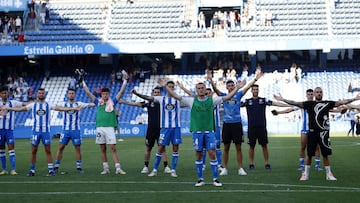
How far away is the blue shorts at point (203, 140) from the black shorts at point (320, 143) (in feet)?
7.80

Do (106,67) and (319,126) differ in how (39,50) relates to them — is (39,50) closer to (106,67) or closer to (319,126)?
(106,67)

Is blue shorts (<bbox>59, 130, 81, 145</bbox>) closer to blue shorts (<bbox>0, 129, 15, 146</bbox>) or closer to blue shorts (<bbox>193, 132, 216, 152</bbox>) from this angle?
blue shorts (<bbox>0, 129, 15, 146</bbox>)

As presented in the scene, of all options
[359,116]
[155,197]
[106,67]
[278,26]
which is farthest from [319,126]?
[106,67]

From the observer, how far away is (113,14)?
5000cm

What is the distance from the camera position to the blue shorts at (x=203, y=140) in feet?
43.0

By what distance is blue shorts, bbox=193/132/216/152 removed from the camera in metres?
13.1

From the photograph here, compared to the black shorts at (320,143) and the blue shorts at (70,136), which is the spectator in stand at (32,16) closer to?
the blue shorts at (70,136)

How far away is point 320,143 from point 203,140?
2.76 m

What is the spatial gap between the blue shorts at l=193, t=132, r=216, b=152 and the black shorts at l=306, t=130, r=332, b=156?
238cm

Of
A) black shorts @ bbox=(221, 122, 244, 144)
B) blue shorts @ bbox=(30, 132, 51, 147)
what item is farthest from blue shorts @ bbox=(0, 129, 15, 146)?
black shorts @ bbox=(221, 122, 244, 144)

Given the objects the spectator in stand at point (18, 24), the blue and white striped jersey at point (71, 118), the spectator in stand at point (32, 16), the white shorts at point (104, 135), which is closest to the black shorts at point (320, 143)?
the white shorts at point (104, 135)

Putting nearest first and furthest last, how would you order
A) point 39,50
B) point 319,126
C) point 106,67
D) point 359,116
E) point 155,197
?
point 155,197
point 319,126
point 359,116
point 39,50
point 106,67

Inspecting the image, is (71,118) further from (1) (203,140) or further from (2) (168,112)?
(1) (203,140)

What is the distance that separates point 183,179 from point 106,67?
119 ft
